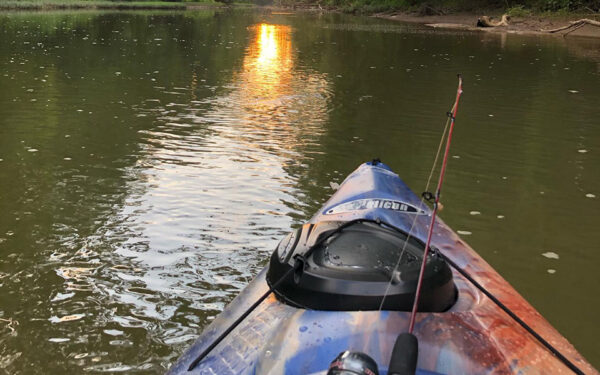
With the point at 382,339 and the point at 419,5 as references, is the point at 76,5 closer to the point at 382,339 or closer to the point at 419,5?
the point at 419,5

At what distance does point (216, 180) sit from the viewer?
21.3 ft

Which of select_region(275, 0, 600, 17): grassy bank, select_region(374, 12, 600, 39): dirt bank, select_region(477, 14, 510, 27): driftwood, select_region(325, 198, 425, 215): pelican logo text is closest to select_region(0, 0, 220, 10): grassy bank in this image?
select_region(275, 0, 600, 17): grassy bank

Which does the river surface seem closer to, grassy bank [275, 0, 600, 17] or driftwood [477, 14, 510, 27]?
driftwood [477, 14, 510, 27]

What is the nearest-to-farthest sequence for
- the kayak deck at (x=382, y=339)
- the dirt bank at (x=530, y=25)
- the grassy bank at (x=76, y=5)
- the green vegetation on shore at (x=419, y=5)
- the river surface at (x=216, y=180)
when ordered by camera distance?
the kayak deck at (x=382, y=339)
the river surface at (x=216, y=180)
the dirt bank at (x=530, y=25)
the green vegetation on shore at (x=419, y=5)
the grassy bank at (x=76, y=5)

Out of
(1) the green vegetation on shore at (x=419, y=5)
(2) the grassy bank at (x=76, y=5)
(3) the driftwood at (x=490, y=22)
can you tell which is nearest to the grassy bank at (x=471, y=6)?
Result: (1) the green vegetation on shore at (x=419, y=5)

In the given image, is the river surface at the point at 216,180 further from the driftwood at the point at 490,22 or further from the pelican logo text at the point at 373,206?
the driftwood at the point at 490,22

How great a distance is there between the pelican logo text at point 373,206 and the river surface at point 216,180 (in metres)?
1.17

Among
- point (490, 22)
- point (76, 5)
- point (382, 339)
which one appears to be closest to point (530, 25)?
point (490, 22)

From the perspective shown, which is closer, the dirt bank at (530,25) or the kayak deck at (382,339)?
the kayak deck at (382,339)

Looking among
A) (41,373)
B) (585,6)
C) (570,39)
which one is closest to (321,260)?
(41,373)

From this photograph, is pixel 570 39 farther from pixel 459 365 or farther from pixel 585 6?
pixel 459 365

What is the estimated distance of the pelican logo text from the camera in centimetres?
328

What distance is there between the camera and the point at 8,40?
64.7 feet

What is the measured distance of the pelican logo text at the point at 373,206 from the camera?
3.28 meters
